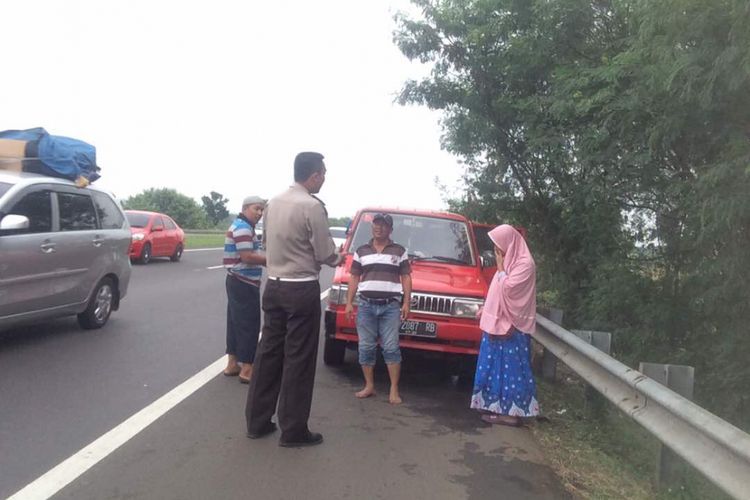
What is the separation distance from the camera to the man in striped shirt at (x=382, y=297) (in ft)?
20.8

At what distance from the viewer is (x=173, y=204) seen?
71.4 meters

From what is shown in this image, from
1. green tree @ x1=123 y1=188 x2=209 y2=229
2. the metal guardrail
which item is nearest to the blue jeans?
the metal guardrail

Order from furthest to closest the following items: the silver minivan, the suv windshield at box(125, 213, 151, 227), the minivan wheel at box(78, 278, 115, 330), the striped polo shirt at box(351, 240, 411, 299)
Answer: the suv windshield at box(125, 213, 151, 227) < the minivan wheel at box(78, 278, 115, 330) < the silver minivan < the striped polo shirt at box(351, 240, 411, 299)

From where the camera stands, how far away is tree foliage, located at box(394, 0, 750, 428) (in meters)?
5.86

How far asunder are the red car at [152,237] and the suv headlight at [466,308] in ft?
49.8

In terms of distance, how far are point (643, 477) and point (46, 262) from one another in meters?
6.27

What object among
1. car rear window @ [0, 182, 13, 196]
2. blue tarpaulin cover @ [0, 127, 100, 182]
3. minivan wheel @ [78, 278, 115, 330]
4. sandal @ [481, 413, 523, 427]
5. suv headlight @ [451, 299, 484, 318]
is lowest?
sandal @ [481, 413, 523, 427]

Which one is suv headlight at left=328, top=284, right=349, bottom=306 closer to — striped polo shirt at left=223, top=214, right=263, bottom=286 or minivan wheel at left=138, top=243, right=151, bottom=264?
striped polo shirt at left=223, top=214, right=263, bottom=286

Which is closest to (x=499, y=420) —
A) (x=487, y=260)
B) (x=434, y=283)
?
(x=434, y=283)

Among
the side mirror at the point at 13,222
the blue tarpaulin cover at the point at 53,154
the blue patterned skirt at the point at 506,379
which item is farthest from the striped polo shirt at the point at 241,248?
the blue tarpaulin cover at the point at 53,154

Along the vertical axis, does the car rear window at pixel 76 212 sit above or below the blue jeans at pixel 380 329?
above

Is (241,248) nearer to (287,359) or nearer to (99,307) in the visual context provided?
(287,359)

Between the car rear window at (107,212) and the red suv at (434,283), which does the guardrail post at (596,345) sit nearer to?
the red suv at (434,283)

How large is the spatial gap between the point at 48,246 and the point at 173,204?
66200 mm
